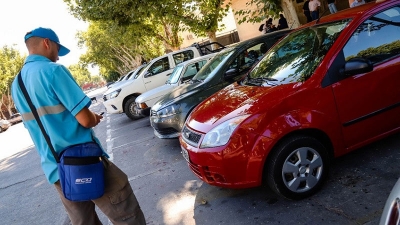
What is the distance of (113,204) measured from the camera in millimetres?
2264

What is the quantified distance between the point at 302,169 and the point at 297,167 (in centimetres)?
7

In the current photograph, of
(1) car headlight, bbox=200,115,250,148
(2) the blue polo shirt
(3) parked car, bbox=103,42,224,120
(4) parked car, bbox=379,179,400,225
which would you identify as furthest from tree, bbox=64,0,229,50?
(4) parked car, bbox=379,179,400,225

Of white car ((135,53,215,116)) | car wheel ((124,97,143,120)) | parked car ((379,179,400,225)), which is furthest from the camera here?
car wheel ((124,97,143,120))

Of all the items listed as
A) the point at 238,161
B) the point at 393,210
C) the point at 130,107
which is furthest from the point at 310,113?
the point at 130,107

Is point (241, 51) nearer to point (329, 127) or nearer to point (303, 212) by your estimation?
point (329, 127)

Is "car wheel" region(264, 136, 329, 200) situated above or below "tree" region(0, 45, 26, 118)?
below

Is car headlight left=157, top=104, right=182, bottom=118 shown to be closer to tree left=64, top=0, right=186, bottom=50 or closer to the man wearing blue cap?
the man wearing blue cap

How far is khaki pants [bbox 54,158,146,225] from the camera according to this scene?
88.5 inches

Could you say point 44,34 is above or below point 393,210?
above

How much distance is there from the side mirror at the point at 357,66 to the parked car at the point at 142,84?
728 centimetres

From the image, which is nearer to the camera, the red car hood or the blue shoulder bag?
the blue shoulder bag

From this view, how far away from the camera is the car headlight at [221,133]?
288 centimetres

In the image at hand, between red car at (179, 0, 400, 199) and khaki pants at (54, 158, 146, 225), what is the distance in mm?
925

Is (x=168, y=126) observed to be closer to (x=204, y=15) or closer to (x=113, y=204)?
(x=113, y=204)
